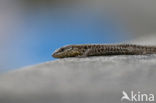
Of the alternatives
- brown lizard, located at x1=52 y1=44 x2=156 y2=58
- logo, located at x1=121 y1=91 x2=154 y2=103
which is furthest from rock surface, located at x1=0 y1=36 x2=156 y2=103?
brown lizard, located at x1=52 y1=44 x2=156 y2=58

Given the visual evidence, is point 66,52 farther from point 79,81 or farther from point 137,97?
point 137,97

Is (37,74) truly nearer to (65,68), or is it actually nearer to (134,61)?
(65,68)

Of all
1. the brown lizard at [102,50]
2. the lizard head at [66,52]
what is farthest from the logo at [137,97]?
the lizard head at [66,52]

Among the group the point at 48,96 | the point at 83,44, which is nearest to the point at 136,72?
the point at 48,96

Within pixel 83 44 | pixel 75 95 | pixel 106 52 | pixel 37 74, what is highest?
pixel 83 44

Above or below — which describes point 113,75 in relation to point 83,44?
below

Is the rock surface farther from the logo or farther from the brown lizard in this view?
the brown lizard
